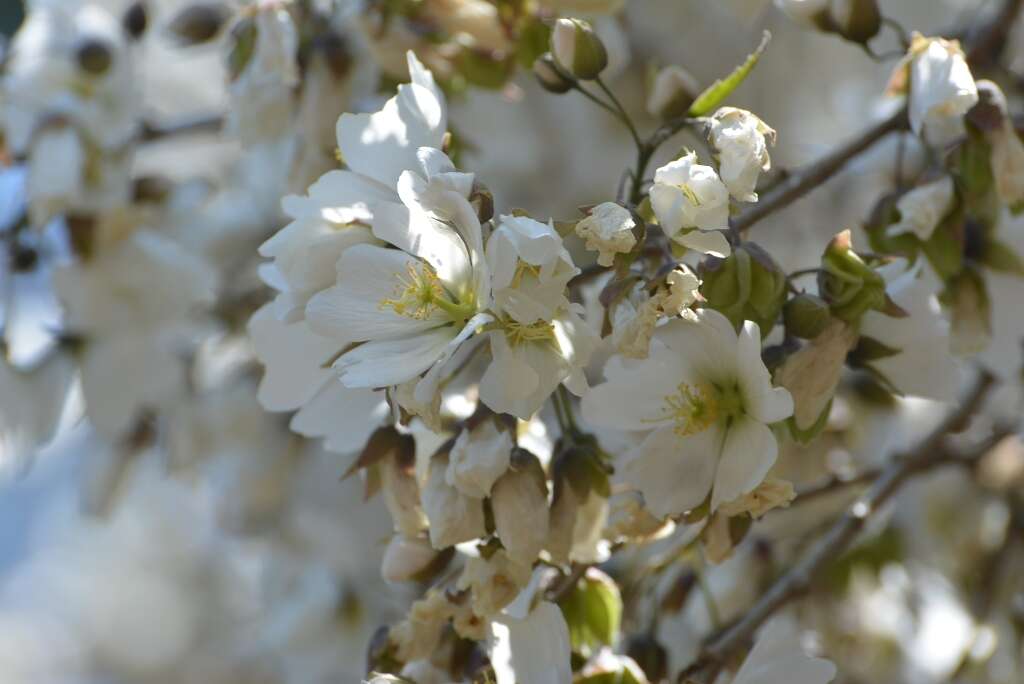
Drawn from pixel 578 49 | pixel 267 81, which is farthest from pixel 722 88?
pixel 267 81

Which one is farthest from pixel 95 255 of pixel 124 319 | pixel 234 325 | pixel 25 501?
pixel 25 501

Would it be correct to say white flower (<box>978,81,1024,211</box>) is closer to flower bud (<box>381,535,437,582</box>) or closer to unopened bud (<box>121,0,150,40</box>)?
flower bud (<box>381,535,437,582</box>)

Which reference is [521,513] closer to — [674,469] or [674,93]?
[674,469]

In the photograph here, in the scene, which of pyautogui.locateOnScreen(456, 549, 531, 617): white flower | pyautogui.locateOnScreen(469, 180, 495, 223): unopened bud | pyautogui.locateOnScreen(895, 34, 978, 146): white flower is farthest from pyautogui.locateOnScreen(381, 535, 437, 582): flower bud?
pyautogui.locateOnScreen(895, 34, 978, 146): white flower

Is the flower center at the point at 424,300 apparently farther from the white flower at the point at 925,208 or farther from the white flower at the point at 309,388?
the white flower at the point at 925,208

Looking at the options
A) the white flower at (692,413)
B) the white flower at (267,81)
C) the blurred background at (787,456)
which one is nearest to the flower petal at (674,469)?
the white flower at (692,413)

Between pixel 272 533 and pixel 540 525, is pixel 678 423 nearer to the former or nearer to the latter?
pixel 540 525
